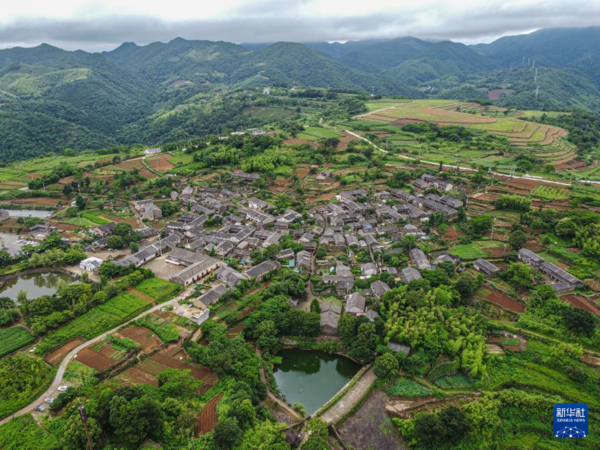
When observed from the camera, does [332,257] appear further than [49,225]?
No

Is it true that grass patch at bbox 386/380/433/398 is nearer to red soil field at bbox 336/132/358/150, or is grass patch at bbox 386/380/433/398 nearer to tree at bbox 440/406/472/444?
tree at bbox 440/406/472/444

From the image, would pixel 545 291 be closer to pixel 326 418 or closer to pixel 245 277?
pixel 326 418

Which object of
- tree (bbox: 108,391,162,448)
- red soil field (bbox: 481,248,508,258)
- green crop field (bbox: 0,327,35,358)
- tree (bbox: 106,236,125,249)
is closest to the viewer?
tree (bbox: 108,391,162,448)

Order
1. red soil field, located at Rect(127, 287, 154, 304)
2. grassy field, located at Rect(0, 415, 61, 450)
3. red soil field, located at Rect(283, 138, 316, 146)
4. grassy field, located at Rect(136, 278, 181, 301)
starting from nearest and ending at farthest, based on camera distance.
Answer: grassy field, located at Rect(0, 415, 61, 450), red soil field, located at Rect(127, 287, 154, 304), grassy field, located at Rect(136, 278, 181, 301), red soil field, located at Rect(283, 138, 316, 146)

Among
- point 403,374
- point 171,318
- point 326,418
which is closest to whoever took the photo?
point 326,418

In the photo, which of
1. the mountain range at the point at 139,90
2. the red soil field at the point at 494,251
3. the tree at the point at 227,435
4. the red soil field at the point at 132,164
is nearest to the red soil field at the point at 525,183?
the red soil field at the point at 494,251

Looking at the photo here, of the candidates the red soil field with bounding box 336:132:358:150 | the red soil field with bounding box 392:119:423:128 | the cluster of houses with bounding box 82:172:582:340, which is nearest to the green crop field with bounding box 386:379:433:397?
the cluster of houses with bounding box 82:172:582:340

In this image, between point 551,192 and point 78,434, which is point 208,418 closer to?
point 78,434

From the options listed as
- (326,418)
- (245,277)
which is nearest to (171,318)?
(245,277)
